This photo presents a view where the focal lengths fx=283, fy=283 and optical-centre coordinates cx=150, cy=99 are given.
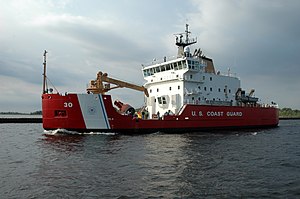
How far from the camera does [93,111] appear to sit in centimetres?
2066

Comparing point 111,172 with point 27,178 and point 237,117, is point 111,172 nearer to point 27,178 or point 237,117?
point 27,178

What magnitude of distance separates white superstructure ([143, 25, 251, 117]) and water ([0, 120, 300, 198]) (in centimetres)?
1089

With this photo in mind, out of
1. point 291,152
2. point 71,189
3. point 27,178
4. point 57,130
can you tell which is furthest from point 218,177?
point 57,130

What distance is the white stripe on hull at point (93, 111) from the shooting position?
2044cm

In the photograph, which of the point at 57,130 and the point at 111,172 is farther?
the point at 57,130

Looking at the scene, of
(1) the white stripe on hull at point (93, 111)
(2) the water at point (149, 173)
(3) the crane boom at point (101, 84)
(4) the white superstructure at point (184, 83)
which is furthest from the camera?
(4) the white superstructure at point (184, 83)

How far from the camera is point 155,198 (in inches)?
277

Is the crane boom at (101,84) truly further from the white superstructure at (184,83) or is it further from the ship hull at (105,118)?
the white superstructure at (184,83)

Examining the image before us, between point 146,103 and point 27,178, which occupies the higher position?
point 146,103

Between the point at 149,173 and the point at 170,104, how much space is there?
16268 millimetres

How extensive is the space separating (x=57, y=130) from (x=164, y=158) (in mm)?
11444

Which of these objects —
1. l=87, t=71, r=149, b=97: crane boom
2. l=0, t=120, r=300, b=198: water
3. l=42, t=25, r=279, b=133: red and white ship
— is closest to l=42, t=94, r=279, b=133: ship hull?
l=42, t=25, r=279, b=133: red and white ship

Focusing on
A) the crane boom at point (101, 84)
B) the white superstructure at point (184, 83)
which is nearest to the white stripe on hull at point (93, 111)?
the crane boom at point (101, 84)

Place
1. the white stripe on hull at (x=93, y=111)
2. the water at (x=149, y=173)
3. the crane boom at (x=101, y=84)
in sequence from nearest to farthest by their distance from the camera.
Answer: the water at (x=149, y=173)
the white stripe on hull at (x=93, y=111)
the crane boom at (x=101, y=84)
